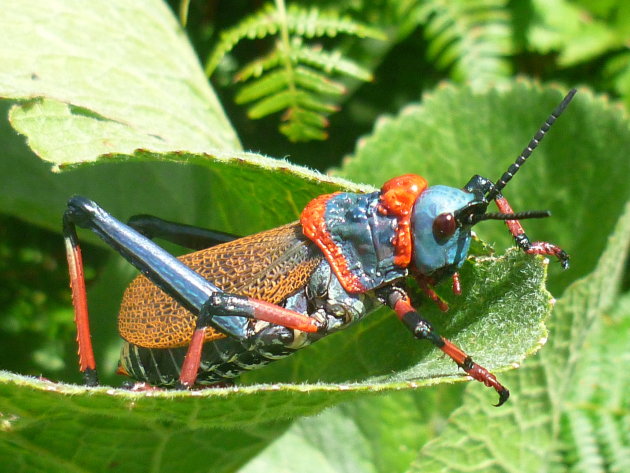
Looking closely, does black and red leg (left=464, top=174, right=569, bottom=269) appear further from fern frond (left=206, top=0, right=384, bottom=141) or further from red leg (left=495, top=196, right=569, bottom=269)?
fern frond (left=206, top=0, right=384, bottom=141)

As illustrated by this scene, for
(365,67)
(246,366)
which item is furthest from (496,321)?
(365,67)

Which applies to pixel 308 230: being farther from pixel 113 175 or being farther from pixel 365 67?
pixel 365 67

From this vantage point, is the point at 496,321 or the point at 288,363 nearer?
the point at 496,321

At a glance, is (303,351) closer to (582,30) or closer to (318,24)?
(318,24)

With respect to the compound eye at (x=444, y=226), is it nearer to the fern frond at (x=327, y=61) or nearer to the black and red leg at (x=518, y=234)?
the black and red leg at (x=518, y=234)

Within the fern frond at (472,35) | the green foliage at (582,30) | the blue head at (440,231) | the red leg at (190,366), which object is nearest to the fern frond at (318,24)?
the fern frond at (472,35)

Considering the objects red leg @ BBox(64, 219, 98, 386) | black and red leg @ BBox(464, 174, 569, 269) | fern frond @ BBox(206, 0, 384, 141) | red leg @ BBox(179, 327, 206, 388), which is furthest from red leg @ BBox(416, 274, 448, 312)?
fern frond @ BBox(206, 0, 384, 141)
